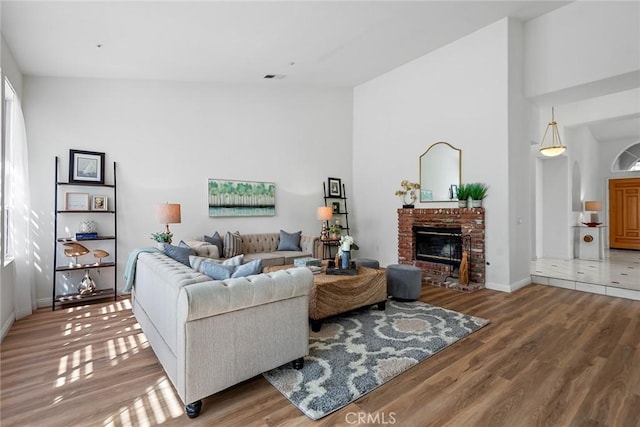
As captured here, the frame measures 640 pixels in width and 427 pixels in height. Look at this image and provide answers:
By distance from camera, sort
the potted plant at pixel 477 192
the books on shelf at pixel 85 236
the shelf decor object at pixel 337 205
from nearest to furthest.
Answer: the books on shelf at pixel 85 236 → the potted plant at pixel 477 192 → the shelf decor object at pixel 337 205

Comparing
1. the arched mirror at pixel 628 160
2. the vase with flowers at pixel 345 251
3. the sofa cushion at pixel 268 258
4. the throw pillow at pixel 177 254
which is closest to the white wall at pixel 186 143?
the sofa cushion at pixel 268 258

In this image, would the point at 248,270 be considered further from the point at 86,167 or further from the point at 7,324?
the point at 86,167

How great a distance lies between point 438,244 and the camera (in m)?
5.73

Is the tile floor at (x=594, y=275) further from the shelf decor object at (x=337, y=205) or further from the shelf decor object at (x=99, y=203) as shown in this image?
the shelf decor object at (x=99, y=203)

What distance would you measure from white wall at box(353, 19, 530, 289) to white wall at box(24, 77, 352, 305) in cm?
68

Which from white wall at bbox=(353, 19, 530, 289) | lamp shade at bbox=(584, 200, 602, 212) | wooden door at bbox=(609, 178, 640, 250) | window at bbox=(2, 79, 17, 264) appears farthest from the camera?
wooden door at bbox=(609, 178, 640, 250)

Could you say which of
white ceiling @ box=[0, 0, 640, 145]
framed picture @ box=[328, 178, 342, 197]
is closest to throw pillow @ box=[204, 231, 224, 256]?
white ceiling @ box=[0, 0, 640, 145]

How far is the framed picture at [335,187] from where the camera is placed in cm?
691

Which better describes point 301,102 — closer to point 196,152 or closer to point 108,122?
point 196,152

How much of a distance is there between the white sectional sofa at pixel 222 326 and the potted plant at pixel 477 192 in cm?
373

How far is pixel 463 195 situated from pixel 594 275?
2.57 m

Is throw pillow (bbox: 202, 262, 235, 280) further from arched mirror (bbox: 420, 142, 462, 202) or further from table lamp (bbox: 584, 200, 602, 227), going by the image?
table lamp (bbox: 584, 200, 602, 227)

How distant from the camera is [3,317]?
312 cm
